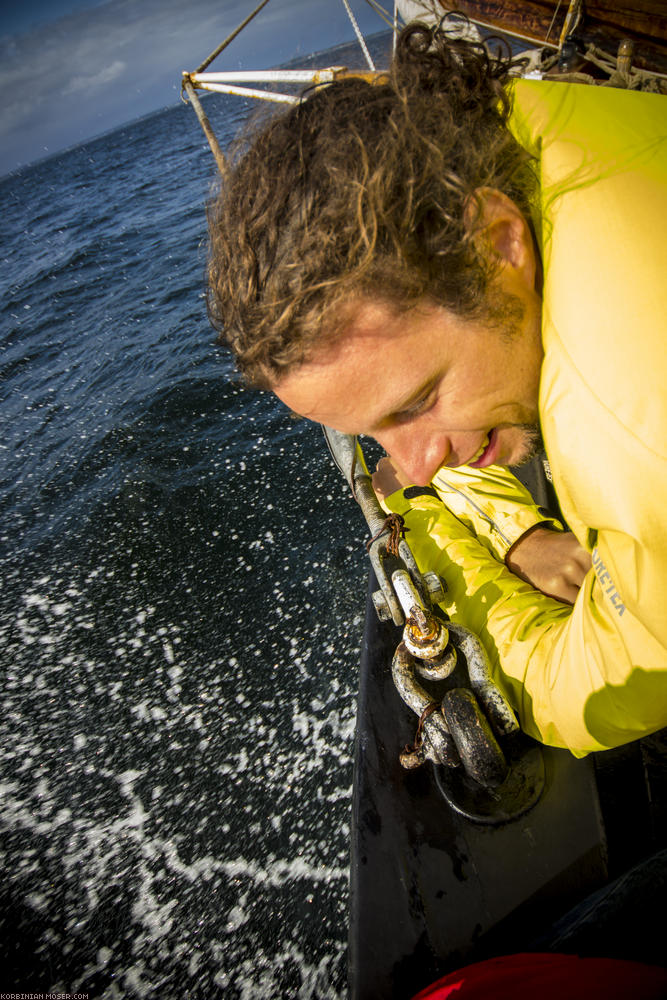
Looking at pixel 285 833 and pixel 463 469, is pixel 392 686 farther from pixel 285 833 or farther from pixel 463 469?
pixel 463 469

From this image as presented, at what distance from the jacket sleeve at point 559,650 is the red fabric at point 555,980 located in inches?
18.8

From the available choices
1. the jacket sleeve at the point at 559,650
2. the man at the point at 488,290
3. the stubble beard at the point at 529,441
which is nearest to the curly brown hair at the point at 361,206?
the man at the point at 488,290

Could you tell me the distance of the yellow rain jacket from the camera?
85cm

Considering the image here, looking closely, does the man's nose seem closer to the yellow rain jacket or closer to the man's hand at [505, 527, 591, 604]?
the yellow rain jacket

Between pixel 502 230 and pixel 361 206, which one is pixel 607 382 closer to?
pixel 502 230

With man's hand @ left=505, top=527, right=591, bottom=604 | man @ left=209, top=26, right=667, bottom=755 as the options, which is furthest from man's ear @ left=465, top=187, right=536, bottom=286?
man's hand @ left=505, top=527, right=591, bottom=604

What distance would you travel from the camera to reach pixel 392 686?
6.64 ft

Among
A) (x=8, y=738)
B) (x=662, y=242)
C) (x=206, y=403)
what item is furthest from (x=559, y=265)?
(x=206, y=403)

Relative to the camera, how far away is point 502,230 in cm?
114

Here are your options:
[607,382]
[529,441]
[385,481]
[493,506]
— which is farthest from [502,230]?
[385,481]

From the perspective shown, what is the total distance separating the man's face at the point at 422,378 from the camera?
111 centimetres

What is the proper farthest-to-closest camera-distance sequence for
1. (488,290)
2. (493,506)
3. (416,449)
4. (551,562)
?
(493,506) → (551,562) → (416,449) → (488,290)

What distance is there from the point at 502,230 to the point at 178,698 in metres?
2.98

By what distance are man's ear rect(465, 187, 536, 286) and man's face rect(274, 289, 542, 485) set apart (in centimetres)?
8
